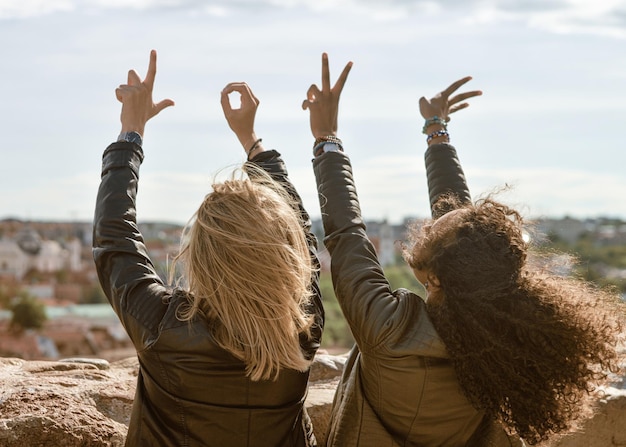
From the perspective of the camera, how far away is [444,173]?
8.72 ft

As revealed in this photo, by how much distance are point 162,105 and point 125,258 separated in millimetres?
535

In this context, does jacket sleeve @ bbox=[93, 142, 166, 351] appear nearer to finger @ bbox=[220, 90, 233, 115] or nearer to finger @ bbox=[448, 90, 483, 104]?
finger @ bbox=[220, 90, 233, 115]

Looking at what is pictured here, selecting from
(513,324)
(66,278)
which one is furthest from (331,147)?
(66,278)

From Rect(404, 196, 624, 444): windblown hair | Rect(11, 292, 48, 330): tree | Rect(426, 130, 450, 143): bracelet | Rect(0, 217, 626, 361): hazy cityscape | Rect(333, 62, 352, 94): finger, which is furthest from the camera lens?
Rect(11, 292, 48, 330): tree

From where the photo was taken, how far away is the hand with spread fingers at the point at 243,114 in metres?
2.43

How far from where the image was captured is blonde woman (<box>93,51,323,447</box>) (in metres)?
2.02

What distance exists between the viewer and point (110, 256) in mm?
2102

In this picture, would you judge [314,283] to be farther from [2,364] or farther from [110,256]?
[2,364]

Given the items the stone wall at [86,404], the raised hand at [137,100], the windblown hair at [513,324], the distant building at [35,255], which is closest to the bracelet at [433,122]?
the windblown hair at [513,324]

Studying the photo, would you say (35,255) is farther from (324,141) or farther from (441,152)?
(324,141)

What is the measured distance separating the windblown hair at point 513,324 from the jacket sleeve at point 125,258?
1.87 ft

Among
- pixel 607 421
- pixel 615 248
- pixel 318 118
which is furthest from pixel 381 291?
pixel 615 248

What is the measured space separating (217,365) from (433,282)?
1.60 ft

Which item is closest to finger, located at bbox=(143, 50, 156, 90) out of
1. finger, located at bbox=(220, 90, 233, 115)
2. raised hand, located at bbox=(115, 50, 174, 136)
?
raised hand, located at bbox=(115, 50, 174, 136)
